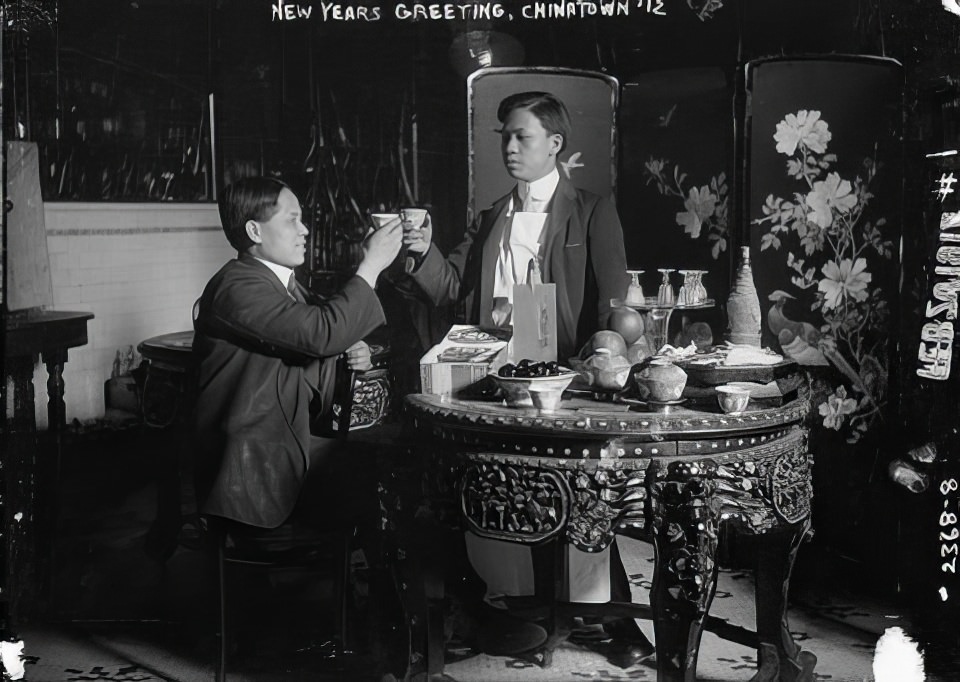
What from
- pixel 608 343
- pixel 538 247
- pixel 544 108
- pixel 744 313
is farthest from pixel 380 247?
pixel 744 313

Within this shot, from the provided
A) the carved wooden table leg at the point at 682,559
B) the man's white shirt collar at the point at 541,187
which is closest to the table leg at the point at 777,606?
the carved wooden table leg at the point at 682,559

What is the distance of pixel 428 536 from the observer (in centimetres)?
311

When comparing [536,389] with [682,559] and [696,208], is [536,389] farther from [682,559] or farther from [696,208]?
[696,208]

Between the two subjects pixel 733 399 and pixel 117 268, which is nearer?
pixel 733 399

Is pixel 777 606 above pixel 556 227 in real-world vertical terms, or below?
below

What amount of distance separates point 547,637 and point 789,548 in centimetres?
89

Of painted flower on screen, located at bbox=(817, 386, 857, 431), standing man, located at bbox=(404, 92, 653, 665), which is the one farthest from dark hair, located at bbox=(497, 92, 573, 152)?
painted flower on screen, located at bbox=(817, 386, 857, 431)

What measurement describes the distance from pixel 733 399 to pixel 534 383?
0.56 metres

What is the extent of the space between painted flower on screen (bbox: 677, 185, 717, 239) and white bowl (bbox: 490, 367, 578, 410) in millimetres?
754

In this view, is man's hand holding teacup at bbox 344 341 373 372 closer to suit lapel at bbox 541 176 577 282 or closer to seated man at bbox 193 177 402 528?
seated man at bbox 193 177 402 528

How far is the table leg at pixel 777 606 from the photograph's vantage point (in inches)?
117

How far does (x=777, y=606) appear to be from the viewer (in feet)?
9.97

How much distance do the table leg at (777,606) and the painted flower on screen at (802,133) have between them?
1.23m

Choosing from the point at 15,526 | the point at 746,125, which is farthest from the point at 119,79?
the point at 746,125
